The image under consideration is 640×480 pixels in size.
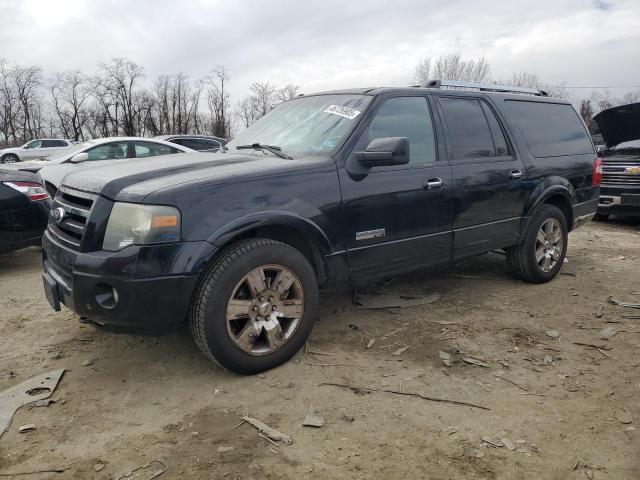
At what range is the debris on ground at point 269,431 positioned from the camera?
2561mm

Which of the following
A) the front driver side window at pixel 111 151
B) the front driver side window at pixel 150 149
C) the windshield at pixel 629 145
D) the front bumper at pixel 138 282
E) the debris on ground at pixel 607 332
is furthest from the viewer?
the front driver side window at pixel 150 149

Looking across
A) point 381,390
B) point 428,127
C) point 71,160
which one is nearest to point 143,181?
point 381,390

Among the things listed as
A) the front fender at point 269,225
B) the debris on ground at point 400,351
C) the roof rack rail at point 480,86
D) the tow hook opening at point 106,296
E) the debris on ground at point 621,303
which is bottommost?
the debris on ground at point 621,303

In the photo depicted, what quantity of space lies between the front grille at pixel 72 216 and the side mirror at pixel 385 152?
5.82ft

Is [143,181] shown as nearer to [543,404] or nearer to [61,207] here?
[61,207]

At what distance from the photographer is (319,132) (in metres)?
3.85

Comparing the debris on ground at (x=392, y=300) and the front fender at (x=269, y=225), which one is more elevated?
the front fender at (x=269, y=225)

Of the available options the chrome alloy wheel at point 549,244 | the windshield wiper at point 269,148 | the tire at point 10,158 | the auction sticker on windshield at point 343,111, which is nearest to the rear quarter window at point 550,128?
the chrome alloy wheel at point 549,244

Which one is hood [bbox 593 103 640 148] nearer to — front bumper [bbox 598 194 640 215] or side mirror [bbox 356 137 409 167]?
front bumper [bbox 598 194 640 215]

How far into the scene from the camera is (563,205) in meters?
5.36

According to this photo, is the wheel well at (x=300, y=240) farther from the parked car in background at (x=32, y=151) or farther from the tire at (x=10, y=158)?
the tire at (x=10, y=158)

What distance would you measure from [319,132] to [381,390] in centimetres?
193

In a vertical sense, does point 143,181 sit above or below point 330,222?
above

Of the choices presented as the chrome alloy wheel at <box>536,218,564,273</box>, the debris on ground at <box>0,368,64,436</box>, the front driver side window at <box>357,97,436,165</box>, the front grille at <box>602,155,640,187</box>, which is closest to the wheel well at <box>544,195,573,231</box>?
the chrome alloy wheel at <box>536,218,564,273</box>
